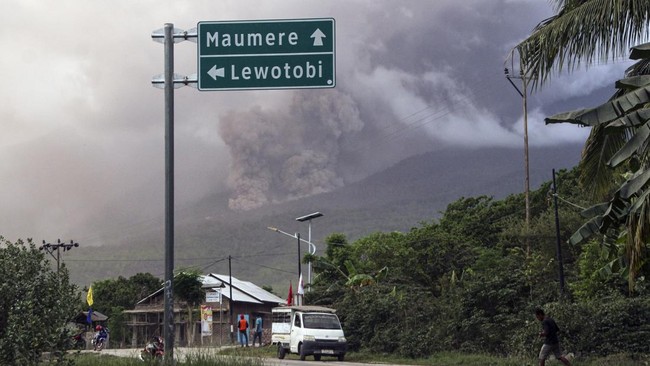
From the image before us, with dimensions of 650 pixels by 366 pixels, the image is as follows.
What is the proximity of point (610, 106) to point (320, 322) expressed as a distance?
78.6 ft

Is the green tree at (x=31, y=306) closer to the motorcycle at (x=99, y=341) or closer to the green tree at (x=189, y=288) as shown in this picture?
the motorcycle at (x=99, y=341)

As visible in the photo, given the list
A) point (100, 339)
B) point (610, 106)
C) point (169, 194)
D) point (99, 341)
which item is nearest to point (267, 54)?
point (169, 194)

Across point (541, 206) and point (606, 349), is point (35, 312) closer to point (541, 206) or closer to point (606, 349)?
point (606, 349)

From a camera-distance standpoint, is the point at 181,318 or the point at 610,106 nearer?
the point at 610,106

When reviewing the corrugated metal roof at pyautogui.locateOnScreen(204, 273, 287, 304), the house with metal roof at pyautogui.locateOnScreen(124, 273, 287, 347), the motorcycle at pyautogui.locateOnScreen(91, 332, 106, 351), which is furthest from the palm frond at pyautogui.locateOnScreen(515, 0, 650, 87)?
the corrugated metal roof at pyautogui.locateOnScreen(204, 273, 287, 304)

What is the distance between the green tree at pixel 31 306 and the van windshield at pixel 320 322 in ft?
68.3

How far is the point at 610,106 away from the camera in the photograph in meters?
13.1

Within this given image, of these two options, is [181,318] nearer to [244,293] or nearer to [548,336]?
[244,293]

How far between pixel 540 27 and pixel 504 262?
38.5 meters

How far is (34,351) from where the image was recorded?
564 inches

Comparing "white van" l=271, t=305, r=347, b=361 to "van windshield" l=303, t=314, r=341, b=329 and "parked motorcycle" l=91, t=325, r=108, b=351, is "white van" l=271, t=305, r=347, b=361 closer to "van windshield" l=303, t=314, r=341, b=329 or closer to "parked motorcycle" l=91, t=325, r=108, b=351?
"van windshield" l=303, t=314, r=341, b=329

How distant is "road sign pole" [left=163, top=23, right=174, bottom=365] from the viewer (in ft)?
47.3

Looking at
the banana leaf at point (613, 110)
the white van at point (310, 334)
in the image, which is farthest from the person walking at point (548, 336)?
the white van at point (310, 334)

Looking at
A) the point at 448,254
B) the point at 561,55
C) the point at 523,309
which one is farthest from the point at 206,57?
the point at 448,254
